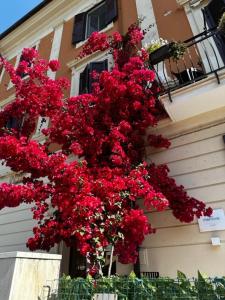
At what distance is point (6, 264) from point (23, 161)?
187 cm

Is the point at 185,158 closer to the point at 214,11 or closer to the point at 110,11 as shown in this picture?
the point at 214,11

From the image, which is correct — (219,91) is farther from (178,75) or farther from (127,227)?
(127,227)

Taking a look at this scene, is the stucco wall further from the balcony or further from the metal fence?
the metal fence

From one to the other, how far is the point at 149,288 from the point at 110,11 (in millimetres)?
9116

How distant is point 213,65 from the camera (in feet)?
18.9

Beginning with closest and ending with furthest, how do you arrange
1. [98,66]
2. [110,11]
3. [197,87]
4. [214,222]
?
[214,222], [197,87], [98,66], [110,11]

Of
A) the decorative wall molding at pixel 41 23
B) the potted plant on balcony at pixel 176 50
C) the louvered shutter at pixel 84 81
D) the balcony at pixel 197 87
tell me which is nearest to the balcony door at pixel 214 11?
the balcony at pixel 197 87

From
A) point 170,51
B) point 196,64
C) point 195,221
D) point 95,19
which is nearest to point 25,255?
point 195,221

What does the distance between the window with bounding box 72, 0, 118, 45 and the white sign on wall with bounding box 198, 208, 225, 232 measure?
7224 mm

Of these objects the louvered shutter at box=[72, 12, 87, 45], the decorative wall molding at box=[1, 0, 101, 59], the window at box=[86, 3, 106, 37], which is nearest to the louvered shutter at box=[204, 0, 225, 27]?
the window at box=[86, 3, 106, 37]

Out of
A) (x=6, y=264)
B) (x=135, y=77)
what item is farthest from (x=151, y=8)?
(x=6, y=264)

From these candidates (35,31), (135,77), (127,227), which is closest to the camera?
(127,227)

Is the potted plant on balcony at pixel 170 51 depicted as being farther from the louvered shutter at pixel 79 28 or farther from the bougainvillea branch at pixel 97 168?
the louvered shutter at pixel 79 28

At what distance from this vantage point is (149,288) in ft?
8.49
